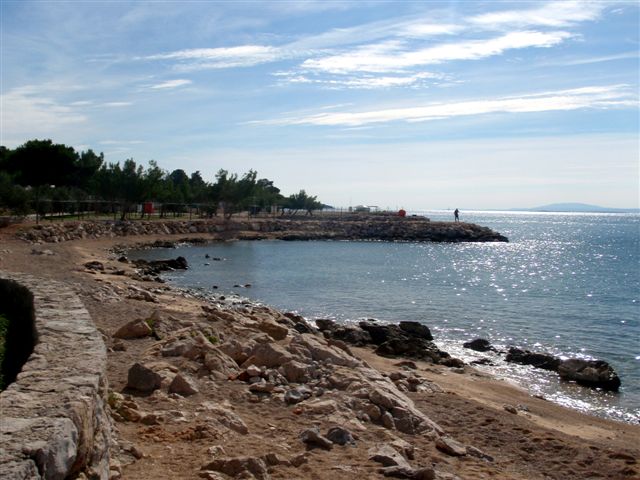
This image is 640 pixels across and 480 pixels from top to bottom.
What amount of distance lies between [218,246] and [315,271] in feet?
72.7

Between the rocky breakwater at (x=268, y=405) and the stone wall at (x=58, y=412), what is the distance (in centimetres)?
130

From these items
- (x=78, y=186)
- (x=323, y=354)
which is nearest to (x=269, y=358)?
(x=323, y=354)

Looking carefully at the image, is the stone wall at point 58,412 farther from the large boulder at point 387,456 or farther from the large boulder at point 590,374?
the large boulder at point 590,374

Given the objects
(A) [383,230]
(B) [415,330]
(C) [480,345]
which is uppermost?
(A) [383,230]

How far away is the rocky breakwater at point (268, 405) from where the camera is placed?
7.55 metres

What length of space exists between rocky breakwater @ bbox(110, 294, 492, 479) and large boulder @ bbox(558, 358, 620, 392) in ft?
27.3

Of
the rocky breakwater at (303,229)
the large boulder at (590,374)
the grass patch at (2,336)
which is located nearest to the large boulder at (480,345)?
the large boulder at (590,374)

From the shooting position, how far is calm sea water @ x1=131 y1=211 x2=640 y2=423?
20531mm

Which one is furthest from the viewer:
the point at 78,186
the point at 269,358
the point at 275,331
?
the point at 78,186

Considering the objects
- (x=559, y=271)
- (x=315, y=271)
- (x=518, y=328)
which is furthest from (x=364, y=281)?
(x=559, y=271)

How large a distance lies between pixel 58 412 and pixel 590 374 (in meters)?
16.0

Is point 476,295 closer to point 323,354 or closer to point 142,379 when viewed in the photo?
point 323,354

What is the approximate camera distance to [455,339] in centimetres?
2330

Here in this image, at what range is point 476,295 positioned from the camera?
35.8m
